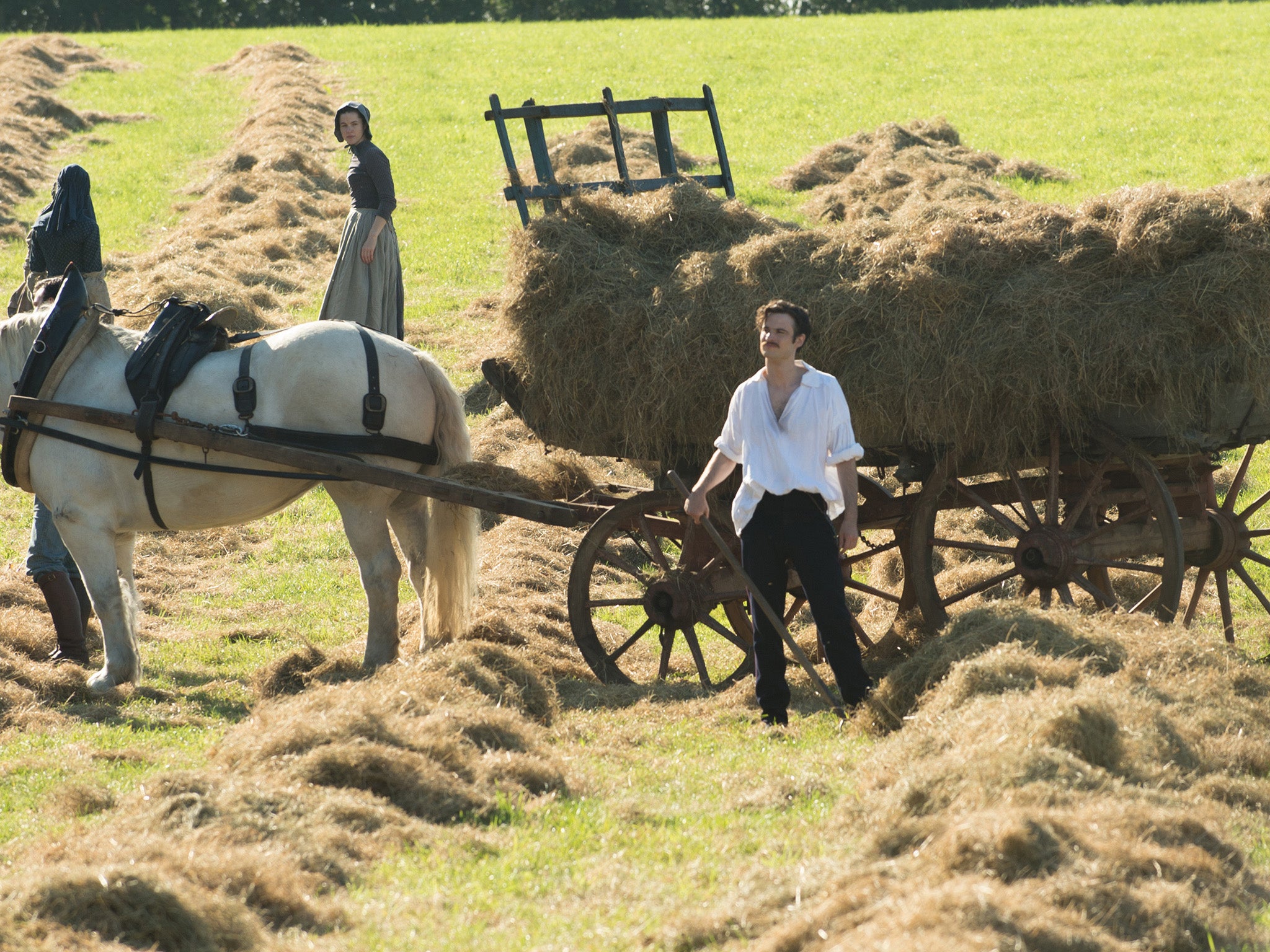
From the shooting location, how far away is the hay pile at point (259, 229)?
45.1ft

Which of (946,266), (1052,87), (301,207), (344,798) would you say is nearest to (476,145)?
(301,207)

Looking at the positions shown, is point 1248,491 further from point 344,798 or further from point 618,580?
point 344,798

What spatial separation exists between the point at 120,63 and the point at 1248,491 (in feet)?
104

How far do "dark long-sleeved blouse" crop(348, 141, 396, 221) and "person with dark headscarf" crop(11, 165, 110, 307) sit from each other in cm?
153

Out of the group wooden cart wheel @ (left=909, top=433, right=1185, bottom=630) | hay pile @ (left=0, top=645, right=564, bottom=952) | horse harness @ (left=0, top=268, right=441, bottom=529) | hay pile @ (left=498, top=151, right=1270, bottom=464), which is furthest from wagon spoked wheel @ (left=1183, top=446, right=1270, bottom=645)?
horse harness @ (left=0, top=268, right=441, bottom=529)

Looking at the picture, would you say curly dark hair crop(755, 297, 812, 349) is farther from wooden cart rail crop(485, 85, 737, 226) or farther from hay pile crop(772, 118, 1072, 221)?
hay pile crop(772, 118, 1072, 221)

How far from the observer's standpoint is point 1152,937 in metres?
3.31

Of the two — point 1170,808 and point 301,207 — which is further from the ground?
point 301,207

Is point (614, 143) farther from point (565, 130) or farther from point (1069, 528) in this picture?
point (565, 130)

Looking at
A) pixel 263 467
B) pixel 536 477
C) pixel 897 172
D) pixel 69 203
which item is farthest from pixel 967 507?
pixel 897 172

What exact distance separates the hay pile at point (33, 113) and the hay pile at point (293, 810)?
15126 millimetres

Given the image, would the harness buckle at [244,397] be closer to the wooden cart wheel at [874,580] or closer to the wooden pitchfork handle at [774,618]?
the wooden pitchfork handle at [774,618]

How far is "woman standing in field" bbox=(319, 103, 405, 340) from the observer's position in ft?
26.8

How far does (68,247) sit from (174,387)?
4.71 ft
